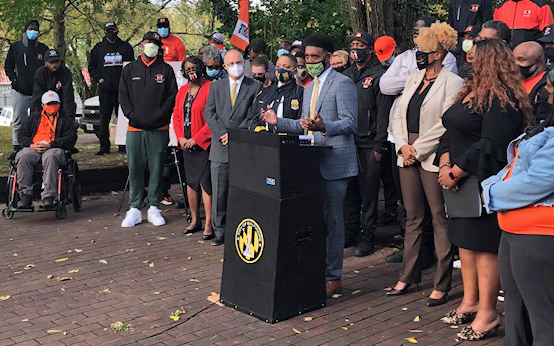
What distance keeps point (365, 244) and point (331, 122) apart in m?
2.26

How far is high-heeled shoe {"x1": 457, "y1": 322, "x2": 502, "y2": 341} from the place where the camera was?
18.2 feet

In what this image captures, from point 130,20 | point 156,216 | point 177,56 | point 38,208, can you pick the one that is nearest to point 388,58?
point 156,216

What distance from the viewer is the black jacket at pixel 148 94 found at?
9.65 m

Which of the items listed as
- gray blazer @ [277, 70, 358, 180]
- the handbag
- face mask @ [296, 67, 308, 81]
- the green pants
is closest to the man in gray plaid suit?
gray blazer @ [277, 70, 358, 180]

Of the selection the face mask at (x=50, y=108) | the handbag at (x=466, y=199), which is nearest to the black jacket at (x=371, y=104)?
the handbag at (x=466, y=199)

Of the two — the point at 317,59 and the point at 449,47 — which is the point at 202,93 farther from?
the point at 449,47

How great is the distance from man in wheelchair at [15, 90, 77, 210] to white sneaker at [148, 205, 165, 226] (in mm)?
1274

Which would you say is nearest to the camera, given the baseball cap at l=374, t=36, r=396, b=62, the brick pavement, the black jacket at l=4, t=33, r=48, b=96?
the brick pavement

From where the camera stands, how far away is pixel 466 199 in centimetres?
555

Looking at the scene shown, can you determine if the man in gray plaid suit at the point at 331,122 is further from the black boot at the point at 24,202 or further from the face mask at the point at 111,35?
the face mask at the point at 111,35

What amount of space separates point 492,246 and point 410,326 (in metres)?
0.97

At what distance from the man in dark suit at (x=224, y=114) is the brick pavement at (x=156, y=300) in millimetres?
527

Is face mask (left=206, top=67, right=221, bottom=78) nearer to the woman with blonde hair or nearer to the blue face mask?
the blue face mask

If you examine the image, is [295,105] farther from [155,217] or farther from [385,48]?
[155,217]
